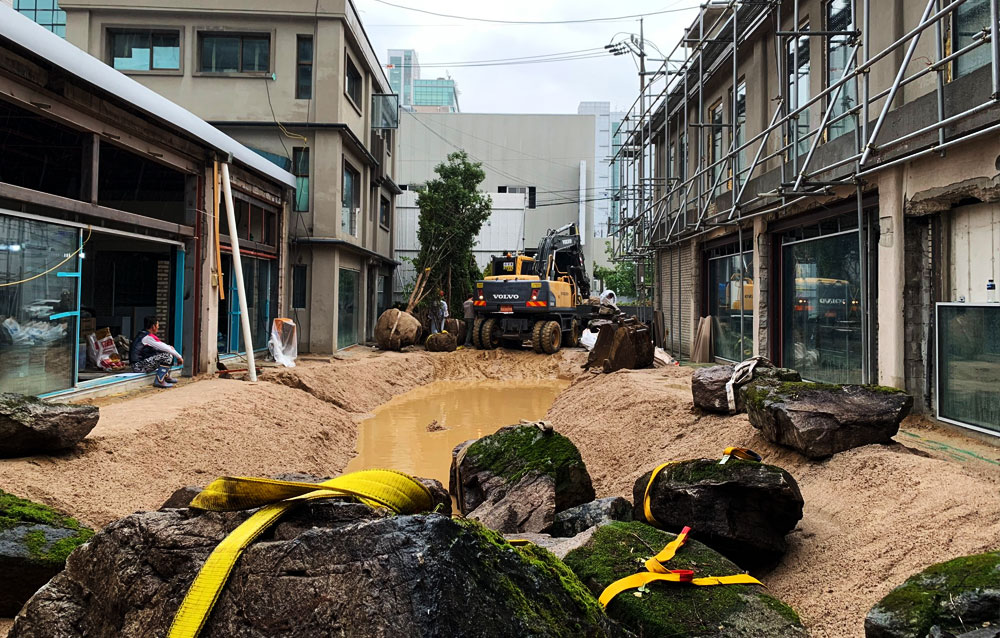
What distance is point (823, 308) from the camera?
9.92 m

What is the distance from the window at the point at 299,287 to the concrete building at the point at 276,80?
3 cm

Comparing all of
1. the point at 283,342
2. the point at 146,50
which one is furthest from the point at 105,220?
Result: the point at 146,50

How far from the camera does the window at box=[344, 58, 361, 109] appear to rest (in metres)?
19.1

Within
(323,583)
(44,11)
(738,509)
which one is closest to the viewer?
(323,583)

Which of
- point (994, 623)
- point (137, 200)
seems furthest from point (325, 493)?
point (137, 200)

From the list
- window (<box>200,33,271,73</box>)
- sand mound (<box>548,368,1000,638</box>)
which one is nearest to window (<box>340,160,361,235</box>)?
window (<box>200,33,271,73</box>)

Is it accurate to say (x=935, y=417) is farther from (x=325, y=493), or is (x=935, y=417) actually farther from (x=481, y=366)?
(x=481, y=366)

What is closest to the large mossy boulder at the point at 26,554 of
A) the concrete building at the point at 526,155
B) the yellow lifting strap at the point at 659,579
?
the yellow lifting strap at the point at 659,579

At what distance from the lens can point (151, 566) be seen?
5.55ft

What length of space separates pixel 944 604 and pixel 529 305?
1692 centimetres

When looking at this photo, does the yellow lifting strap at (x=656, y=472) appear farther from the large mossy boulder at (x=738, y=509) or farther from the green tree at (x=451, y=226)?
the green tree at (x=451, y=226)

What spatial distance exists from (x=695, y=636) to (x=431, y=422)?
28.5 ft

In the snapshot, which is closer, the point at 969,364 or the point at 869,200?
the point at 969,364

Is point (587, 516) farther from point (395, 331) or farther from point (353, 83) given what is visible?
point (353, 83)
